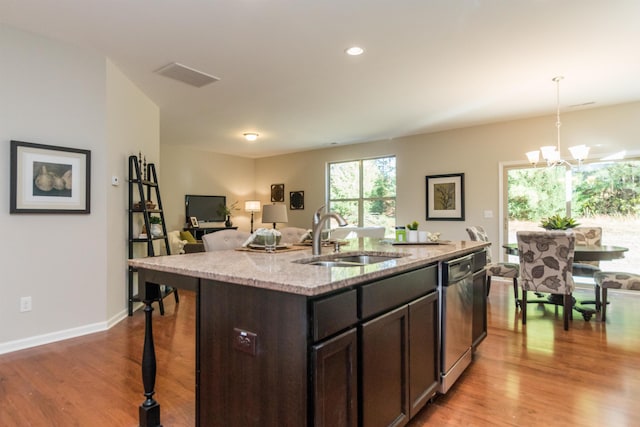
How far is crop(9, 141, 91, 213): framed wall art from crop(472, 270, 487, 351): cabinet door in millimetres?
3341

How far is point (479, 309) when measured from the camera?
106 inches

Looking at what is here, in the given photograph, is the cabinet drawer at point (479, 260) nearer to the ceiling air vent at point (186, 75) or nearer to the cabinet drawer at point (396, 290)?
the cabinet drawer at point (396, 290)

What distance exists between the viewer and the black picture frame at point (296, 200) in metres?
8.28

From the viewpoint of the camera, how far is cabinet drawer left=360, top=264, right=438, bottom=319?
1444 mm

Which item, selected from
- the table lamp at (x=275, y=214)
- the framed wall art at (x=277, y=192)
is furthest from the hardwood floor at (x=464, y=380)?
the framed wall art at (x=277, y=192)

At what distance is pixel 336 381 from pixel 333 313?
0.25 metres

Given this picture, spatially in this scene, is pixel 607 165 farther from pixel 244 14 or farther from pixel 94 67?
pixel 94 67

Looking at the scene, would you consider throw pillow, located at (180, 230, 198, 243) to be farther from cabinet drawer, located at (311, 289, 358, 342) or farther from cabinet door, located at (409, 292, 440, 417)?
cabinet drawer, located at (311, 289, 358, 342)

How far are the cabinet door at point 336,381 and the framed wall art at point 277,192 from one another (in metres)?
7.40

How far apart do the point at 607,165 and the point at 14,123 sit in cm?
663

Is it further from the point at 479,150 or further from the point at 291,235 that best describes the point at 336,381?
the point at 479,150

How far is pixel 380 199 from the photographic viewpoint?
7.21 meters

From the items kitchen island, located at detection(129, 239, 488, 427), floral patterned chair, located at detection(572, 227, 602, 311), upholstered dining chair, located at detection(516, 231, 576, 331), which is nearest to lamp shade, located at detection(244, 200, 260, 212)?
upholstered dining chair, located at detection(516, 231, 576, 331)

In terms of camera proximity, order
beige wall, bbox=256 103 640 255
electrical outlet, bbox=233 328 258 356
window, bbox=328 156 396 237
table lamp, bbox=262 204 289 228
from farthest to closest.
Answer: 1. table lamp, bbox=262 204 289 228
2. window, bbox=328 156 396 237
3. beige wall, bbox=256 103 640 255
4. electrical outlet, bbox=233 328 258 356
